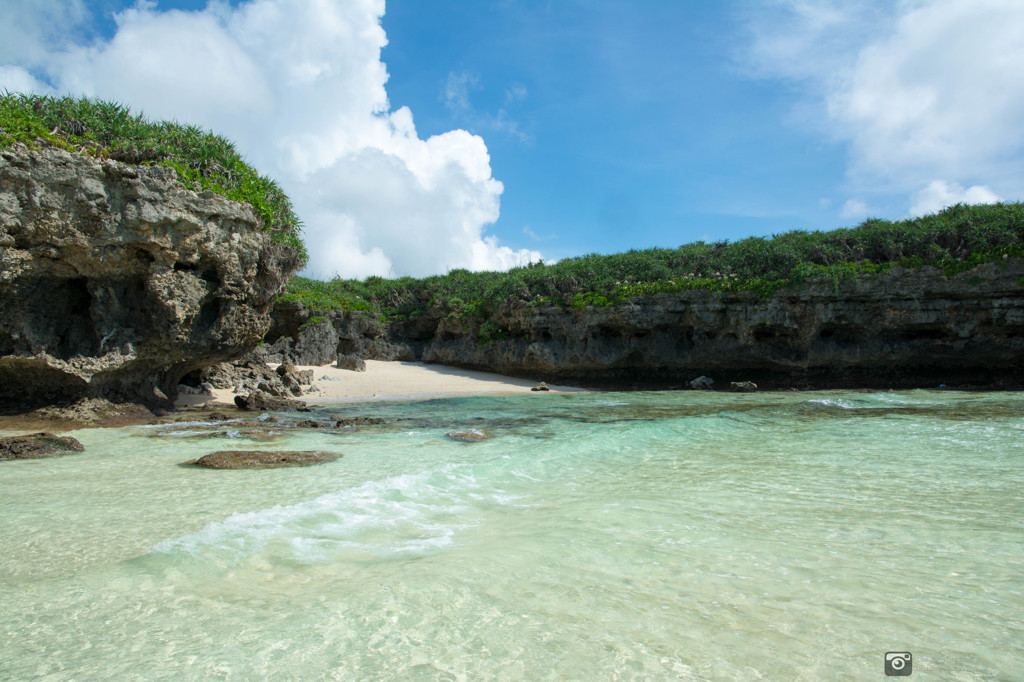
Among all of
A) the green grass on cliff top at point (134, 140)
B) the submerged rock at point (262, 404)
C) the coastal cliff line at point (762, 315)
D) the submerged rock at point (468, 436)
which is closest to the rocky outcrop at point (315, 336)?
the coastal cliff line at point (762, 315)

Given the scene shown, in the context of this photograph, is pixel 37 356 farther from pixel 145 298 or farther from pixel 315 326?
pixel 315 326

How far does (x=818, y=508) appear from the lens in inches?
175

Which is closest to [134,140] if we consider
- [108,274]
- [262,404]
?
[108,274]

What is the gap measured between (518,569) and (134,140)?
15.5m

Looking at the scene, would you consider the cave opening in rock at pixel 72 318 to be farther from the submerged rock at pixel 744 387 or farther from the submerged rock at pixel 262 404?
the submerged rock at pixel 744 387

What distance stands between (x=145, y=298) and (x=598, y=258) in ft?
73.8

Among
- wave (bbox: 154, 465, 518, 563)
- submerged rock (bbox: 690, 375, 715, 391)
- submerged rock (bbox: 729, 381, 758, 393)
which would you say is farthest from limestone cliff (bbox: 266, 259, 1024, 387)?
wave (bbox: 154, 465, 518, 563)

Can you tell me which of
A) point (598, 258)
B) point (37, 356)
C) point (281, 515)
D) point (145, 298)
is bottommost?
point (281, 515)

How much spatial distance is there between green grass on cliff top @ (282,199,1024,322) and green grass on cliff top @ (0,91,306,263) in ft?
41.0

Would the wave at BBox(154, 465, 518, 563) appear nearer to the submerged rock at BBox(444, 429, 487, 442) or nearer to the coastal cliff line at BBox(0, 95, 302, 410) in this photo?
the submerged rock at BBox(444, 429, 487, 442)

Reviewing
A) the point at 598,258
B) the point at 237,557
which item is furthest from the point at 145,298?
the point at 598,258

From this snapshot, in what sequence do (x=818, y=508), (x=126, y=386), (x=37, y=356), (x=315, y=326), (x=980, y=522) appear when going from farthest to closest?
(x=315, y=326)
(x=126, y=386)
(x=37, y=356)
(x=818, y=508)
(x=980, y=522)

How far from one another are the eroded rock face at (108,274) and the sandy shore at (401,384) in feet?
18.1

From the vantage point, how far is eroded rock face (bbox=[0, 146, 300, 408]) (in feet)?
31.8
